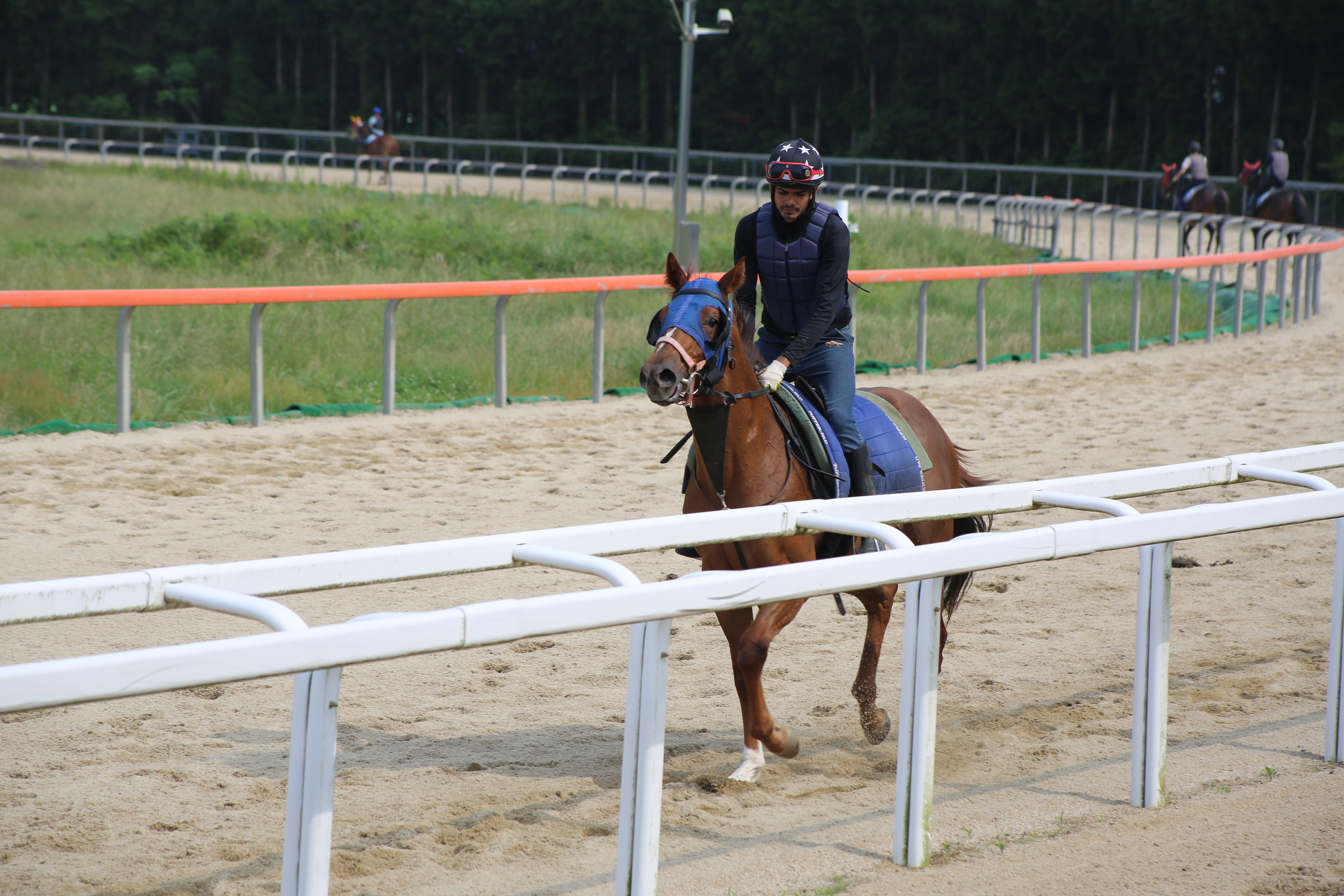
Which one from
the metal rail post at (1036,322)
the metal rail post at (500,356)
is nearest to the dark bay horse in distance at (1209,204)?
the metal rail post at (1036,322)

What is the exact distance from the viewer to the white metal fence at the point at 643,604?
2678 millimetres

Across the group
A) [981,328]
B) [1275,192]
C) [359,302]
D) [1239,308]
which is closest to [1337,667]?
[981,328]

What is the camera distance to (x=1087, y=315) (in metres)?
15.0

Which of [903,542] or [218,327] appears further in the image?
[218,327]

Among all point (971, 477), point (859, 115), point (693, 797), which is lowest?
point (693, 797)

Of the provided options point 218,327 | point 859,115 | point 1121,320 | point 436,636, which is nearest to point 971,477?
point 436,636

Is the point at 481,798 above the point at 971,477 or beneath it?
beneath

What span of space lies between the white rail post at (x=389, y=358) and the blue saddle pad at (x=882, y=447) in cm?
588

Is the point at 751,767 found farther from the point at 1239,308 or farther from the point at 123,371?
the point at 1239,308

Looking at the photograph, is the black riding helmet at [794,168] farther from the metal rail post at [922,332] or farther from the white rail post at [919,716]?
the metal rail post at [922,332]

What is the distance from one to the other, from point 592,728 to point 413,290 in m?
6.53

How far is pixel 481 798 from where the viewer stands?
14.4 feet

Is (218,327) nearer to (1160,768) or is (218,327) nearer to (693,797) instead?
(693,797)

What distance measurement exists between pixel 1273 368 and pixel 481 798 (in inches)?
477
